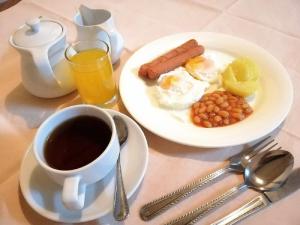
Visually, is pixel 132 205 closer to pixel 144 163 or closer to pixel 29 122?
pixel 144 163

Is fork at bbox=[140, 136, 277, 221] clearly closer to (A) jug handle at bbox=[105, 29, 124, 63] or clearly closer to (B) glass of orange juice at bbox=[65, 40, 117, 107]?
(B) glass of orange juice at bbox=[65, 40, 117, 107]

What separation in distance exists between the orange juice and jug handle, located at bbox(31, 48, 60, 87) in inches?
2.3

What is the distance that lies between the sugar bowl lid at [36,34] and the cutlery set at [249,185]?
1.48 ft

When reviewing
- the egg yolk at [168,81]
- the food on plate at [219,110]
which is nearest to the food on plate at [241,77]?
the food on plate at [219,110]

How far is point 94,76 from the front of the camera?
0.75 metres

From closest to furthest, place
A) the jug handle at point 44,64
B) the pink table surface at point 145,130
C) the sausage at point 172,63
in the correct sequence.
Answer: the pink table surface at point 145,130 → the jug handle at point 44,64 → the sausage at point 172,63

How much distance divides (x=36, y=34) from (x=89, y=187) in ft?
1.28

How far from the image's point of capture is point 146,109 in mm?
750

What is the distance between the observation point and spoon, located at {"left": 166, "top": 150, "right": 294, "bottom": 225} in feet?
1.88

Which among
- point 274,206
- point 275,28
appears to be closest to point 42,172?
point 274,206

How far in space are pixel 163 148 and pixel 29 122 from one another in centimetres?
36

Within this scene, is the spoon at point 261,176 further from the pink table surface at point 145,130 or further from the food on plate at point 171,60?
the food on plate at point 171,60

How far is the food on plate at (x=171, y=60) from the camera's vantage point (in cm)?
82

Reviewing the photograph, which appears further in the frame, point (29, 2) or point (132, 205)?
point (29, 2)
